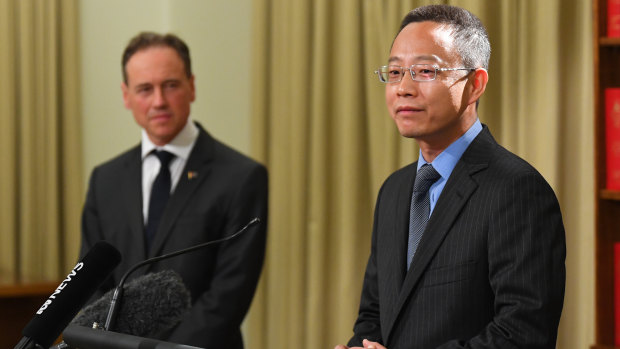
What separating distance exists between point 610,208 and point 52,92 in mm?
2875

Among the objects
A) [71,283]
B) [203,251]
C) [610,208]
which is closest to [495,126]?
[610,208]

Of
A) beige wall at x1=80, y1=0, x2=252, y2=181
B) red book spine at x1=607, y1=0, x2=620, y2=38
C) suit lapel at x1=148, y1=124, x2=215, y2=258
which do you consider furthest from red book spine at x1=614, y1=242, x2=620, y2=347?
beige wall at x1=80, y1=0, x2=252, y2=181

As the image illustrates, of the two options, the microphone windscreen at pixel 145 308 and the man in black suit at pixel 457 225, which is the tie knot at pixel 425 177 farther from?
the microphone windscreen at pixel 145 308

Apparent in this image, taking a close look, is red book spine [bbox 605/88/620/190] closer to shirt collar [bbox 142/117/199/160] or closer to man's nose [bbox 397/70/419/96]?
man's nose [bbox 397/70/419/96]

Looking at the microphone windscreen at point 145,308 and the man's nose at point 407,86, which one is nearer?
the microphone windscreen at point 145,308

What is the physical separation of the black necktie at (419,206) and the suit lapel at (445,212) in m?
0.07

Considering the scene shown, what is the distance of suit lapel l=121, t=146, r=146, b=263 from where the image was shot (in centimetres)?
254

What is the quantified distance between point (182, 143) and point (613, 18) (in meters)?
1.37

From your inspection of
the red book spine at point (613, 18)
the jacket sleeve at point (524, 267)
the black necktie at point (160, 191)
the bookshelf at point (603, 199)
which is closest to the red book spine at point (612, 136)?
the bookshelf at point (603, 199)

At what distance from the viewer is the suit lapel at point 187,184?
2516 mm

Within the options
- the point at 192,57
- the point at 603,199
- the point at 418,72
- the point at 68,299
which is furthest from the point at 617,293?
the point at 192,57

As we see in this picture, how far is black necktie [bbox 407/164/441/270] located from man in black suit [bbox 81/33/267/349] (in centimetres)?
80

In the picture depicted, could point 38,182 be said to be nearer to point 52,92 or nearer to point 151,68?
point 52,92

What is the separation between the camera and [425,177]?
5.83 ft
